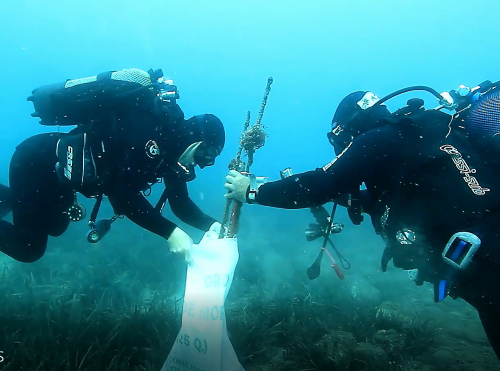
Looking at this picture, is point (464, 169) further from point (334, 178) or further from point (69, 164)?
point (69, 164)

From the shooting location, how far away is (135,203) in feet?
11.4

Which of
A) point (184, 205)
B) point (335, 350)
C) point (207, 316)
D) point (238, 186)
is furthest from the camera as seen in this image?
point (184, 205)

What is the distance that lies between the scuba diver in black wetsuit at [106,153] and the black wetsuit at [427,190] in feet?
4.73

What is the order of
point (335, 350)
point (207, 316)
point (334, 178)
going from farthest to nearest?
point (335, 350) < point (207, 316) < point (334, 178)

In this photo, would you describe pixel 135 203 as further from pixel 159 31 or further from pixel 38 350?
pixel 159 31

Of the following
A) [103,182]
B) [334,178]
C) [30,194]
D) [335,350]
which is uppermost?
[334,178]

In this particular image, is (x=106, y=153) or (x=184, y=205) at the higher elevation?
(x=106, y=153)

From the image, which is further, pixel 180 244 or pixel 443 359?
pixel 443 359

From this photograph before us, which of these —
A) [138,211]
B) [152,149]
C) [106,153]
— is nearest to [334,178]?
[152,149]

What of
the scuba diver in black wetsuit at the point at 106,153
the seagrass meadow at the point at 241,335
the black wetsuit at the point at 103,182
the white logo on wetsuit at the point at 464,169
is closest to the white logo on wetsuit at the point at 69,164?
the scuba diver in black wetsuit at the point at 106,153

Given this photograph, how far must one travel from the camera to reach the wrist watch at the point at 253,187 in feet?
9.66

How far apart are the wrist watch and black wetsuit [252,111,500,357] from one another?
0.06 metres

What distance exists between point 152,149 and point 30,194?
1.80 metres

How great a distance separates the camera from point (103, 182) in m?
3.46
